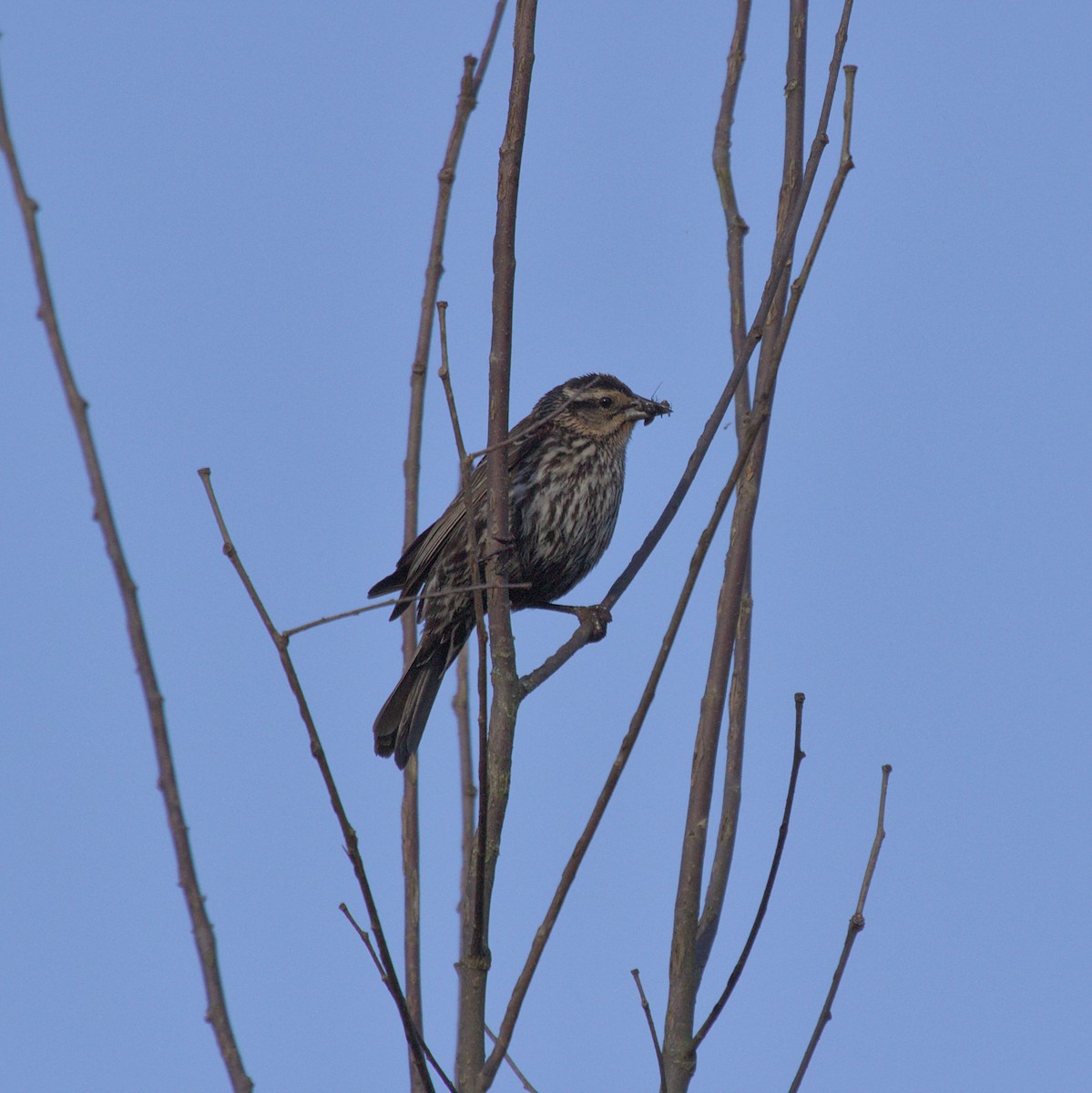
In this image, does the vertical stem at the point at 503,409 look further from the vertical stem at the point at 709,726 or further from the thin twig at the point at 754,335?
the vertical stem at the point at 709,726

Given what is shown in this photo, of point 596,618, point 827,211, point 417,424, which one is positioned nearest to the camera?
point 827,211

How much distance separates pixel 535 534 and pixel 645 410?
2.58ft

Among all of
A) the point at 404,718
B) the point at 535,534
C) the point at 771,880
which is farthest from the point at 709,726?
the point at 535,534

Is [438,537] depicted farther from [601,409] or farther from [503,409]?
[503,409]

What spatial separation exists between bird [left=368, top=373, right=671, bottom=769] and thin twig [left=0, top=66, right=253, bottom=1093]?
2142mm

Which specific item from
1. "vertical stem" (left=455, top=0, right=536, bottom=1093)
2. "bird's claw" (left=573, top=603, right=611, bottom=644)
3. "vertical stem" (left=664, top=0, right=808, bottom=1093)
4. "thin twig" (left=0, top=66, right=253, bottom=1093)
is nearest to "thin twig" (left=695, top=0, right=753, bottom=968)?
"vertical stem" (left=664, top=0, right=808, bottom=1093)

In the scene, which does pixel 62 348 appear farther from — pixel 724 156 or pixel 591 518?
pixel 591 518

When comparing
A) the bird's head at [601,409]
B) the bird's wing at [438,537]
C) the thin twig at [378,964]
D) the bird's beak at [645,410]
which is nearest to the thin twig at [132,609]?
the thin twig at [378,964]

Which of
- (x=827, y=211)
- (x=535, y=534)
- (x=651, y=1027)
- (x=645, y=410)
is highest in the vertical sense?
(x=645, y=410)

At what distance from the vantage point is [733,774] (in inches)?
127

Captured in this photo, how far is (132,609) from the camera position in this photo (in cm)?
255

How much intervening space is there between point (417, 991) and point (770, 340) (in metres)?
1.69

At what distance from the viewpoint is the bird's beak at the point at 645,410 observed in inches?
221

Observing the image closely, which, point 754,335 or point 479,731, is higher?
point 754,335
